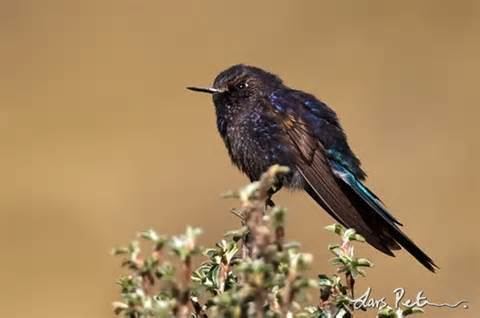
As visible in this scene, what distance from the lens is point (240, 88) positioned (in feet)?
16.2

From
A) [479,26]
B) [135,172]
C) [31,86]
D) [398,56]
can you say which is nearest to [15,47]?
[31,86]

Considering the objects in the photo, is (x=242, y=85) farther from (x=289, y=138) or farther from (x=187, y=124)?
(x=187, y=124)

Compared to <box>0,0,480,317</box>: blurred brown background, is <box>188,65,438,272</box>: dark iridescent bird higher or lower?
lower

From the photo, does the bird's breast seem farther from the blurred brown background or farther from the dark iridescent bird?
the blurred brown background

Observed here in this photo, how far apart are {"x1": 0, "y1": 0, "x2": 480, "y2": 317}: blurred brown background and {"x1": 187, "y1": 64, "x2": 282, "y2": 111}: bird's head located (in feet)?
8.72

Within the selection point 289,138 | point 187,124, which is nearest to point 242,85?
point 289,138

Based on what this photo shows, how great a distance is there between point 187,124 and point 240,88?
6748 millimetres

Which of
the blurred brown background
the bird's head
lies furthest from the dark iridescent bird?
the blurred brown background

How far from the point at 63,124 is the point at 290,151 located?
7.20 m

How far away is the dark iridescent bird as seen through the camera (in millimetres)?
4594

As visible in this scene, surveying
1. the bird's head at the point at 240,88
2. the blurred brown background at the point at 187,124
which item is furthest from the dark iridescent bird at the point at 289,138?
the blurred brown background at the point at 187,124

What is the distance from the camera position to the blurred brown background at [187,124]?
9.32m

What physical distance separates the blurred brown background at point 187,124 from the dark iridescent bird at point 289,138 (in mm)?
2590

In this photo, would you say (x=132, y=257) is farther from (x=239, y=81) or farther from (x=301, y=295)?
(x=239, y=81)
